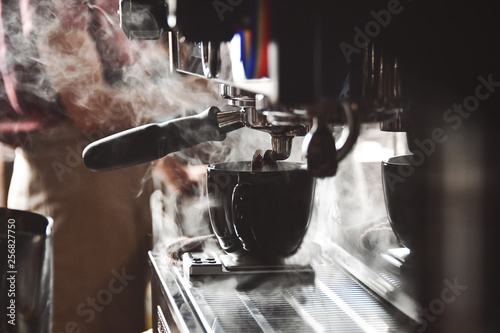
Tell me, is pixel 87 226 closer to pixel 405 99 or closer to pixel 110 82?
pixel 110 82

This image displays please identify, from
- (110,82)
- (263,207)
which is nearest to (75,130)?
(110,82)

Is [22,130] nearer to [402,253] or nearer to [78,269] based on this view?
[78,269]

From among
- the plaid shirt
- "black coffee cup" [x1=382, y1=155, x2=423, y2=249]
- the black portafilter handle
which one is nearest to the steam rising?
the plaid shirt

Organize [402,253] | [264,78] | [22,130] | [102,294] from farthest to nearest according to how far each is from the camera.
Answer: [102,294]
[22,130]
[402,253]
[264,78]

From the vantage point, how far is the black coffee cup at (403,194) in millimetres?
588

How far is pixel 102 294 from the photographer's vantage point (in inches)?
68.8

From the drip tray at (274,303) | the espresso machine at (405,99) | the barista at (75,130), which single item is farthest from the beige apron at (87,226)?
the espresso machine at (405,99)

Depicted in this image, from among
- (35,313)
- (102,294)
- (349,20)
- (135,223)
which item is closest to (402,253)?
(349,20)

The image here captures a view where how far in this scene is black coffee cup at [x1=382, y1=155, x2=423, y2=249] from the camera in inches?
23.1

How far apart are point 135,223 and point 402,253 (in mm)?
1082

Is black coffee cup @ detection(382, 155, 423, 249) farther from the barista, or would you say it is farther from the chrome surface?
the barista

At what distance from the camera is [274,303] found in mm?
702

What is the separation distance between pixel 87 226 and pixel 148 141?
971 millimetres

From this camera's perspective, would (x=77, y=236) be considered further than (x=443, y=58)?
Yes
